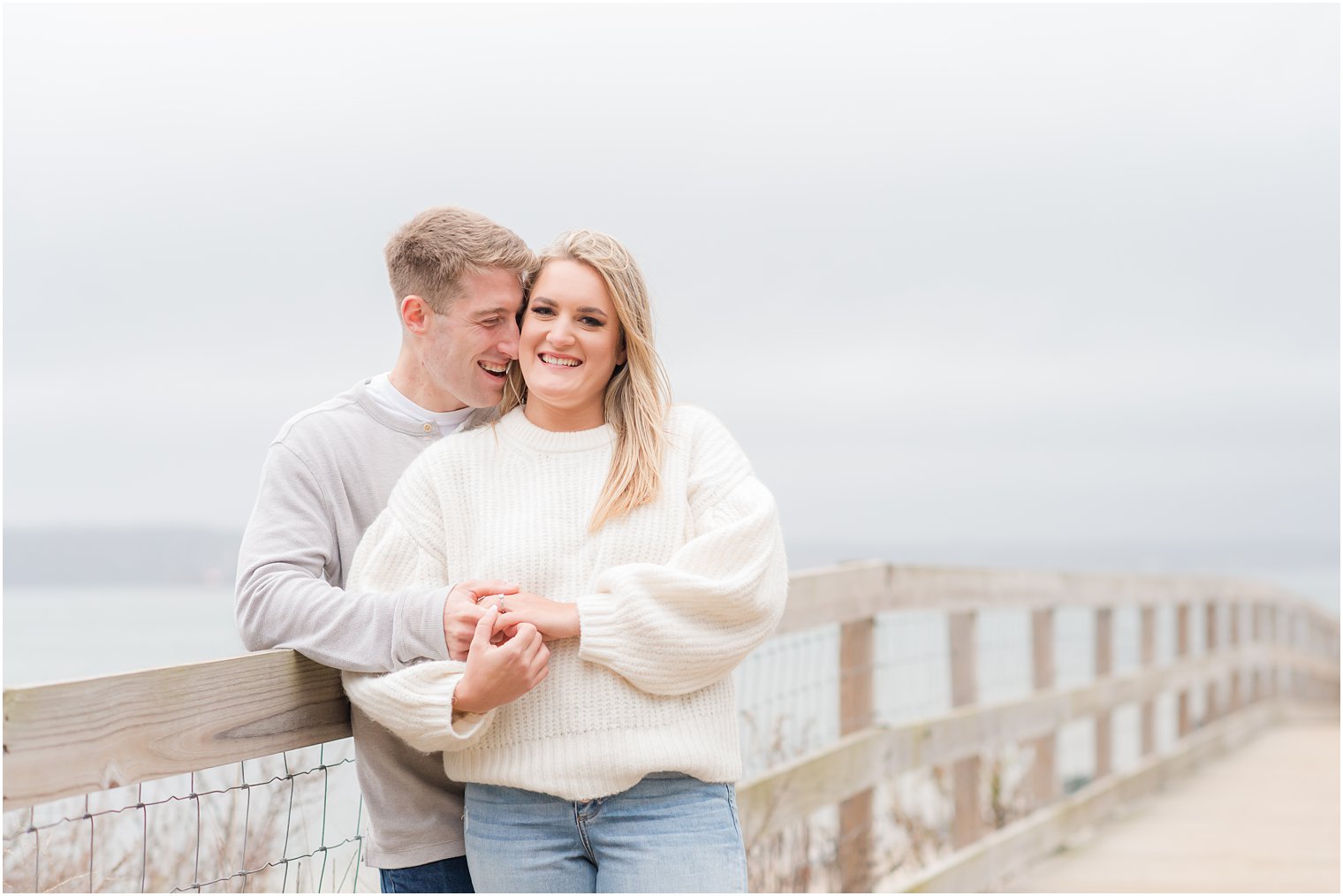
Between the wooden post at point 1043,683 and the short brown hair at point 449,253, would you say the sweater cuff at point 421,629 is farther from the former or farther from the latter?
the wooden post at point 1043,683

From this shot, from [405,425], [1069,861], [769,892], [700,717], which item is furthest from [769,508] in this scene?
[1069,861]

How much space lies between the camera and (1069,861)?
4781 mm

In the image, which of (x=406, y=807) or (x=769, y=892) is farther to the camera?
(x=769, y=892)

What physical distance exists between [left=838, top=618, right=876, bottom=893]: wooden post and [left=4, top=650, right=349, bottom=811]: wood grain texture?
183 centimetres

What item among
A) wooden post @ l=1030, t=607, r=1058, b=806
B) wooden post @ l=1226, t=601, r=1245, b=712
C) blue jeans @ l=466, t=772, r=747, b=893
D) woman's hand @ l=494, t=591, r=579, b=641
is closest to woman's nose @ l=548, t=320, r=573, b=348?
woman's hand @ l=494, t=591, r=579, b=641

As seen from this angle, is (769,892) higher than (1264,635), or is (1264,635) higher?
(769,892)

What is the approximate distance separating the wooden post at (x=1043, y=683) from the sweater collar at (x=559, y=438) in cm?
345

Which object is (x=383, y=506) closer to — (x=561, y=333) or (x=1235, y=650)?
(x=561, y=333)

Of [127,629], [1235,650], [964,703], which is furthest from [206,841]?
[1235,650]

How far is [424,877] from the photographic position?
7.22ft

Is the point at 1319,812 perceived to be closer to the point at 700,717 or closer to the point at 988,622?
the point at 988,622

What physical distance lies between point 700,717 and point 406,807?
506 millimetres

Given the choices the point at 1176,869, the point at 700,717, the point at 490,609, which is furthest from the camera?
the point at 1176,869

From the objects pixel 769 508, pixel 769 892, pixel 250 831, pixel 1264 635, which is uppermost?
pixel 769 508
